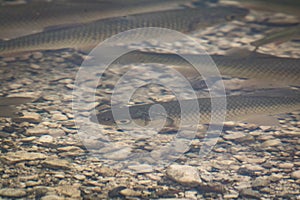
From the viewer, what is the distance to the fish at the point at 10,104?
3.00 meters

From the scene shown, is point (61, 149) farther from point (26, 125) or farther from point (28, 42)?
point (28, 42)

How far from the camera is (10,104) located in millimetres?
3098

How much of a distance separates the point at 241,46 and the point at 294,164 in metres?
1.99

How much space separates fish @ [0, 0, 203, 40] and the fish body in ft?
5.41

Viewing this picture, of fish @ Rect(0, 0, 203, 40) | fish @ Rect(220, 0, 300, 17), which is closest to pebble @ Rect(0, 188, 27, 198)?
fish @ Rect(0, 0, 203, 40)

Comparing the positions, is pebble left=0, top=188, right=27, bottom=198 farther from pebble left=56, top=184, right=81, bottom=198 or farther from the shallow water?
pebble left=56, top=184, right=81, bottom=198

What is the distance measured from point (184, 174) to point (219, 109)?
0.78m

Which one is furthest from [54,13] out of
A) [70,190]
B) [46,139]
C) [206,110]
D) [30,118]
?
[70,190]

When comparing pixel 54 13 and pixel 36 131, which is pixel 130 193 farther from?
pixel 54 13

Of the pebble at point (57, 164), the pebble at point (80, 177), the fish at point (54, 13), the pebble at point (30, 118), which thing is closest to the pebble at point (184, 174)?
the pebble at point (80, 177)

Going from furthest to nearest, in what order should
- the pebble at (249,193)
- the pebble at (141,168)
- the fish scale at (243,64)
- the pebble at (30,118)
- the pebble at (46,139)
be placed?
the fish scale at (243,64), the pebble at (30,118), the pebble at (46,139), the pebble at (141,168), the pebble at (249,193)

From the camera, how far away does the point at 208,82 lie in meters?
3.71

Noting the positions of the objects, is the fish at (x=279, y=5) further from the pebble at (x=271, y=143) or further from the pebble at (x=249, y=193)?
the pebble at (x=249, y=193)

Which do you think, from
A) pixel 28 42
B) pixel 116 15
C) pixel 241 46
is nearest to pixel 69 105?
pixel 28 42
